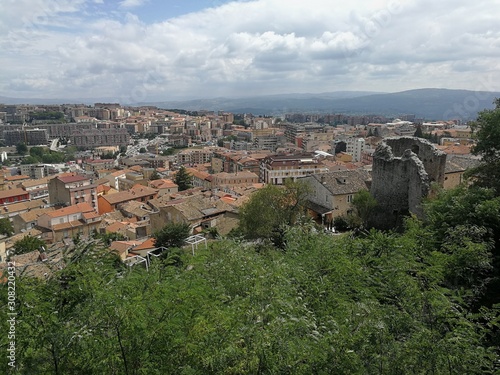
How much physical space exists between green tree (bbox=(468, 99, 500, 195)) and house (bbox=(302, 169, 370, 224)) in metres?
13.4

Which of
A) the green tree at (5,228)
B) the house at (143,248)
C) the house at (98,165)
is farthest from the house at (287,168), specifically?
the house at (98,165)

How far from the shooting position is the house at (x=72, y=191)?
4838cm

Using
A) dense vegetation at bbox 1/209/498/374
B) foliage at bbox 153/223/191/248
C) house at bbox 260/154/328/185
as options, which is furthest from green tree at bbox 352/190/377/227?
house at bbox 260/154/328/185

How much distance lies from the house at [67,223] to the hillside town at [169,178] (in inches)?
4.2

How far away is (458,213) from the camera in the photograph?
1029cm

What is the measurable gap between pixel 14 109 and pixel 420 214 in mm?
207044

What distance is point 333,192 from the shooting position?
89.4 ft

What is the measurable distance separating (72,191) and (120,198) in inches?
235

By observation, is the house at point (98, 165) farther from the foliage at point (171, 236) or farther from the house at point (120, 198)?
the foliage at point (171, 236)

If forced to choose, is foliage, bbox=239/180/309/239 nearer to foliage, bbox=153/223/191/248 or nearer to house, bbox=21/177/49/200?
foliage, bbox=153/223/191/248

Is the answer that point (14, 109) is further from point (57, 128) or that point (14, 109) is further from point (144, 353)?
point (144, 353)

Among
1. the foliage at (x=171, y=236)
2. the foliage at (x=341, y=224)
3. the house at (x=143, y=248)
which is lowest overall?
the house at (x=143, y=248)

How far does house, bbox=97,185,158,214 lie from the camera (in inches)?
1939

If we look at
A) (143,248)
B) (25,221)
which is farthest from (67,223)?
(143,248)
